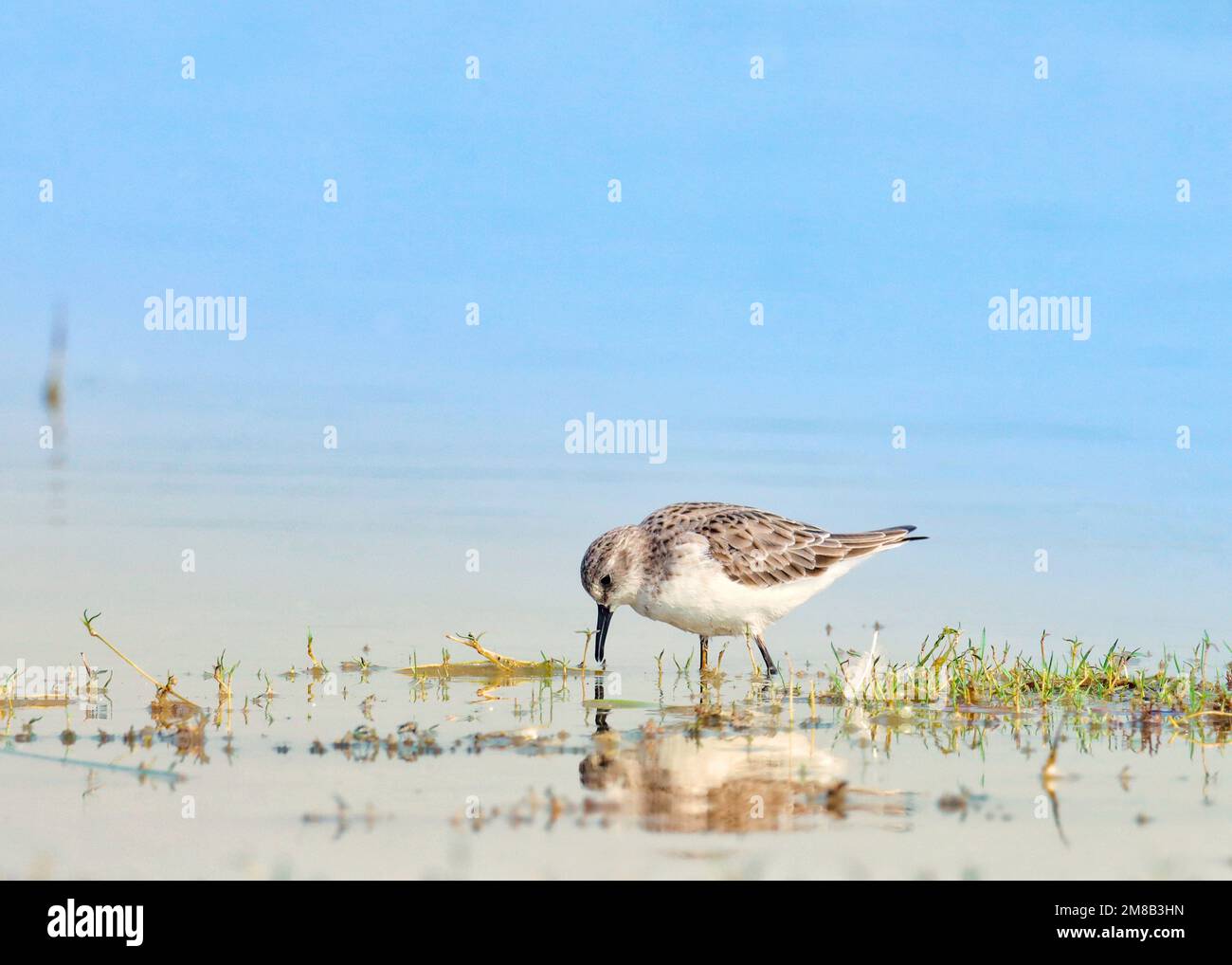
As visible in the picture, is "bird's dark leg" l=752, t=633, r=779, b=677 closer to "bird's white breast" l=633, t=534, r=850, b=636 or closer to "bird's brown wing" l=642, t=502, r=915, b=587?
"bird's white breast" l=633, t=534, r=850, b=636

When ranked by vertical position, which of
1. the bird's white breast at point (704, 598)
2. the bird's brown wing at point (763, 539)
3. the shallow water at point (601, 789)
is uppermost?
the bird's brown wing at point (763, 539)

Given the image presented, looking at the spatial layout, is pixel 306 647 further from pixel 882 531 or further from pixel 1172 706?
pixel 1172 706

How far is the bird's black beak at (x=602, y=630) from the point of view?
13.6 metres

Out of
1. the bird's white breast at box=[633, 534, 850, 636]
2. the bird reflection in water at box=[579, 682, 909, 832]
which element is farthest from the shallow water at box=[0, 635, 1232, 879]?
the bird's white breast at box=[633, 534, 850, 636]

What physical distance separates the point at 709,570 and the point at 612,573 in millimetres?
919

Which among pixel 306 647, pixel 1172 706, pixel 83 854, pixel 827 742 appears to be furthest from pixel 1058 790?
pixel 306 647

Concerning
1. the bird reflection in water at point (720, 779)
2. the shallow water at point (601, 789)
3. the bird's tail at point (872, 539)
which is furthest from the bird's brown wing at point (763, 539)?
the bird reflection in water at point (720, 779)

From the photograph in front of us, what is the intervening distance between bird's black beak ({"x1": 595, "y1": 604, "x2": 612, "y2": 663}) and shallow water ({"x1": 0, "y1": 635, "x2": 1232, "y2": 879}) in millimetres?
1573

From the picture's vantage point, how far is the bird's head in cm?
1358

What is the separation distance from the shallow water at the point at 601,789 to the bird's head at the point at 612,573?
174cm

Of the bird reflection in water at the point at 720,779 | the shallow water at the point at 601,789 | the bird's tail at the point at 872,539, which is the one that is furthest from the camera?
the bird's tail at the point at 872,539

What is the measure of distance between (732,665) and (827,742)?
4.29 m

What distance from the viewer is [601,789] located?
8.65 metres

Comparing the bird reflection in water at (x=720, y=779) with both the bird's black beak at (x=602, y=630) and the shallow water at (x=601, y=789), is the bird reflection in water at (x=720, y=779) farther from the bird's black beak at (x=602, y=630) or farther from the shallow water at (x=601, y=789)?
the bird's black beak at (x=602, y=630)
